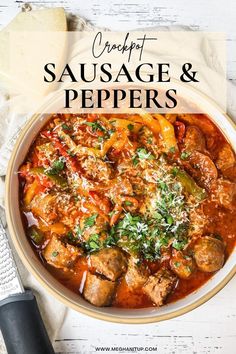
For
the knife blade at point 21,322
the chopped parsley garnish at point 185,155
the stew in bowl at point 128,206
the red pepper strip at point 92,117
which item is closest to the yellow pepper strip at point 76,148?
the stew in bowl at point 128,206

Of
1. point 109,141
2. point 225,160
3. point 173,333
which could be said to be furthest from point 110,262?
point 225,160

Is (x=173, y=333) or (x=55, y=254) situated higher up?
(x=55, y=254)

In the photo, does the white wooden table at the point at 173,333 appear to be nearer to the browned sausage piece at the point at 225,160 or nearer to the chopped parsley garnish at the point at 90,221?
the chopped parsley garnish at the point at 90,221

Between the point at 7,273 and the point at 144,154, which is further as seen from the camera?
the point at 7,273

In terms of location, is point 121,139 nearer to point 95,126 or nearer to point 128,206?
point 95,126

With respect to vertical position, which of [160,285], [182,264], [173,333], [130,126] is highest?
[130,126]

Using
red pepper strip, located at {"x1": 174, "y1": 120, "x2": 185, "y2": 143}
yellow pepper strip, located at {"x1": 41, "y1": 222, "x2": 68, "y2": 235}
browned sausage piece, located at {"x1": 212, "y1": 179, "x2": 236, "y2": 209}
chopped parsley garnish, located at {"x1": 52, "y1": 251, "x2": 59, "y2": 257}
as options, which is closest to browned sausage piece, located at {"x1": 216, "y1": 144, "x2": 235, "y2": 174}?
browned sausage piece, located at {"x1": 212, "y1": 179, "x2": 236, "y2": 209}
